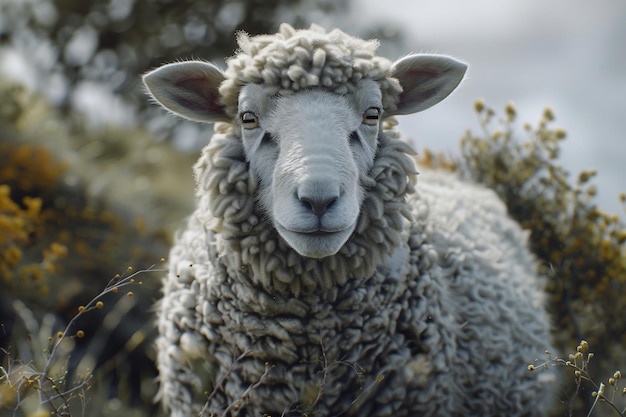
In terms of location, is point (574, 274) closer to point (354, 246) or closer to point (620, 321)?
point (620, 321)

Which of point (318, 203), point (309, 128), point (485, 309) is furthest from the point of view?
point (485, 309)

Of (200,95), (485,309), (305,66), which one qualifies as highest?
(305,66)

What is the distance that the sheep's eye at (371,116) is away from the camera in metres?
→ 3.28

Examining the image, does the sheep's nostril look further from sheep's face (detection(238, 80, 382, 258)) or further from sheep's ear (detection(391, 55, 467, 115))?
sheep's ear (detection(391, 55, 467, 115))

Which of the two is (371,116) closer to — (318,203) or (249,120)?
(249,120)

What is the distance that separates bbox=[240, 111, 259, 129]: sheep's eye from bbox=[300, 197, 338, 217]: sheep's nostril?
21.7 inches

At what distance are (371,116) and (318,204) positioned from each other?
644 millimetres

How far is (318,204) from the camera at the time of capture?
112 inches

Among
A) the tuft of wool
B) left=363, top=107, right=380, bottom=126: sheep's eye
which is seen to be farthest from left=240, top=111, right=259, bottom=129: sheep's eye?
left=363, top=107, right=380, bottom=126: sheep's eye

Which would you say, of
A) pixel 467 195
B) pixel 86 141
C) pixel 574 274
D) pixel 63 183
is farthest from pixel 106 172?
pixel 574 274

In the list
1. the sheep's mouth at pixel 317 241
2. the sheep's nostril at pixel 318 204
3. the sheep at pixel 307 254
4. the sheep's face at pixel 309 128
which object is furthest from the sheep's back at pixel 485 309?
the sheep's nostril at pixel 318 204

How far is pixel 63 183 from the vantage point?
6.68 m

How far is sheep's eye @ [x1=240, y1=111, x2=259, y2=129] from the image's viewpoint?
3240 mm

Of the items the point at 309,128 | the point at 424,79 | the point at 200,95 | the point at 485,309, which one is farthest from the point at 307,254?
the point at 485,309
